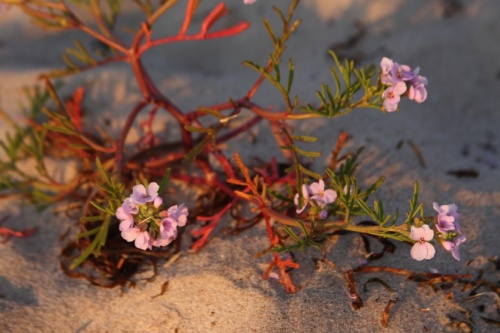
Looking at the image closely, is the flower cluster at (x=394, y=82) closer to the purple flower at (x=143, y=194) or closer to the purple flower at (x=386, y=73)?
the purple flower at (x=386, y=73)

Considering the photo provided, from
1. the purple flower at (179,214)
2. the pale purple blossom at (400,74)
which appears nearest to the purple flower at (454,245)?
the pale purple blossom at (400,74)

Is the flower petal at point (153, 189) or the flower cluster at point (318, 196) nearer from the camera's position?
the flower petal at point (153, 189)

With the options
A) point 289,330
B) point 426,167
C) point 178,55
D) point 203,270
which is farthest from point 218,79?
point 289,330

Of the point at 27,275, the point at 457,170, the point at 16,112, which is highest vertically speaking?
the point at 16,112

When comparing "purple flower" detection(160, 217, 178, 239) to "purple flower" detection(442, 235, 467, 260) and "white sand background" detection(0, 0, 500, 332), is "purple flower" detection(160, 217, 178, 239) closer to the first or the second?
"white sand background" detection(0, 0, 500, 332)

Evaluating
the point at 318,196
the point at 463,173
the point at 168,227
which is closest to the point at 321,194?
the point at 318,196

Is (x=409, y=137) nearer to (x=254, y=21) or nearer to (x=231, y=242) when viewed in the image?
(x=231, y=242)
